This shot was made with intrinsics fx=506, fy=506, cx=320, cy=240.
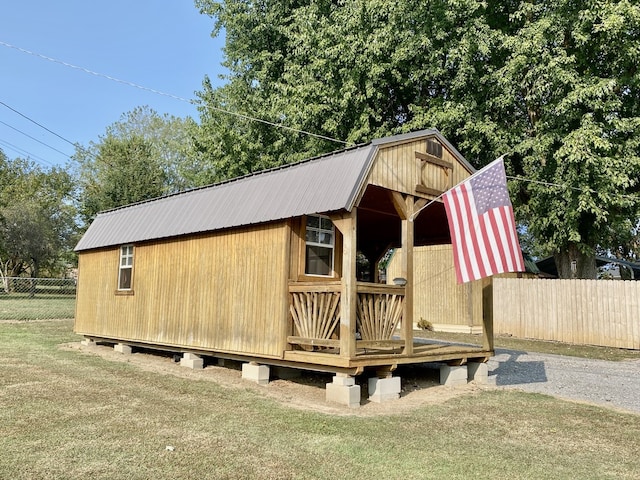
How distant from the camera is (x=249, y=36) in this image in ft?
73.4

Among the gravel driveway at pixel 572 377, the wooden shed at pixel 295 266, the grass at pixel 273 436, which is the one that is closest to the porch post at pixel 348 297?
the wooden shed at pixel 295 266

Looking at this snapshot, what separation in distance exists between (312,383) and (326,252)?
7.11ft

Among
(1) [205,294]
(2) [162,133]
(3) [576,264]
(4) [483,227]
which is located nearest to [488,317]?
(4) [483,227]

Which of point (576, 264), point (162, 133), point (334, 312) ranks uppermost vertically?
point (162, 133)

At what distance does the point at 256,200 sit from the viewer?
840cm

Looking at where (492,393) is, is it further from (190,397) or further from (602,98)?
(602,98)

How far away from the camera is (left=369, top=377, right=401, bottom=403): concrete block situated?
703 centimetres

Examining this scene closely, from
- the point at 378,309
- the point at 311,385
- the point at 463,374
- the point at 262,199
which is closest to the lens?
the point at 378,309

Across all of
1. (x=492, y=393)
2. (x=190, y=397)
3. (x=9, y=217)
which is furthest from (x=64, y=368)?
(x=9, y=217)

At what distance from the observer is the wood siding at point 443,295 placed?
18219 millimetres

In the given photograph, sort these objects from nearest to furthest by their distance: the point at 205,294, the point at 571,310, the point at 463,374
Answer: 1. the point at 463,374
2. the point at 205,294
3. the point at 571,310

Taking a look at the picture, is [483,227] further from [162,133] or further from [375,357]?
[162,133]

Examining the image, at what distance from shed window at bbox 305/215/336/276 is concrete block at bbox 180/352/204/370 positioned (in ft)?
9.46

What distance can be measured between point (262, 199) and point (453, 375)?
434 centimetres
